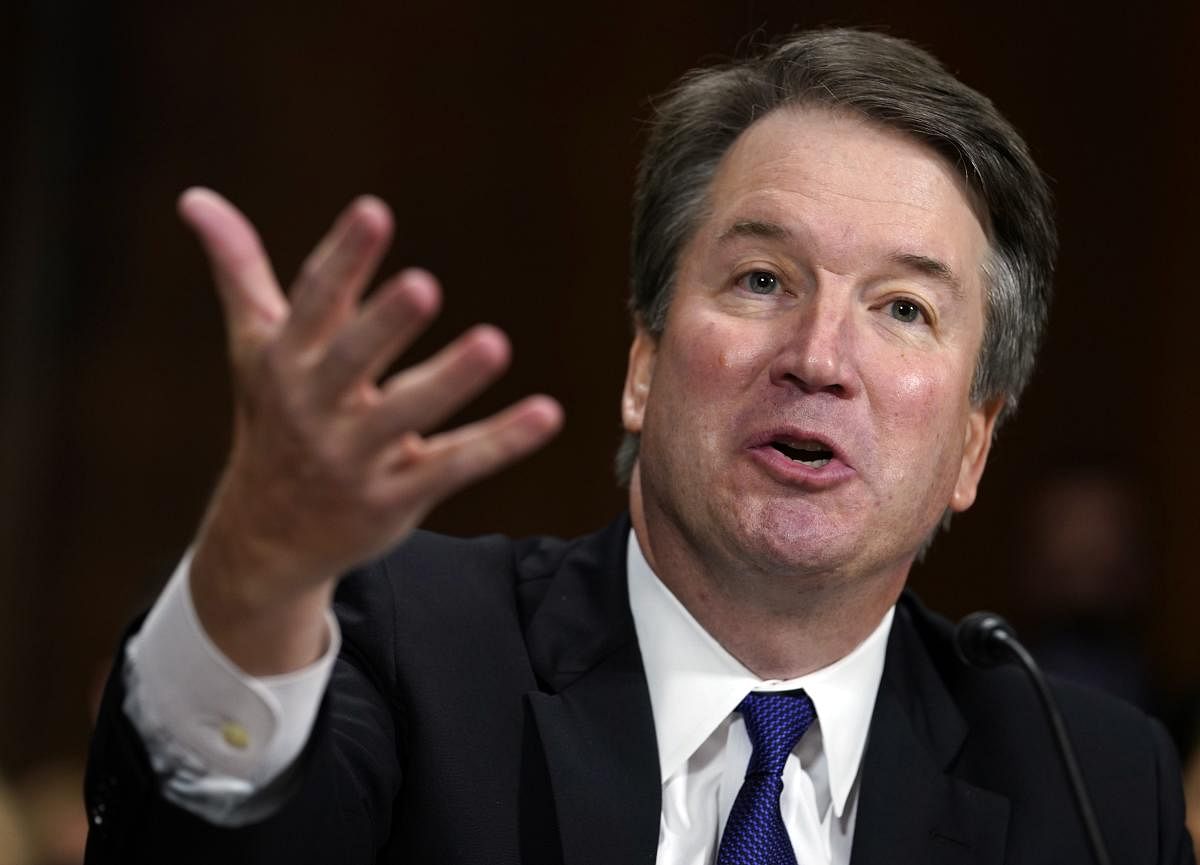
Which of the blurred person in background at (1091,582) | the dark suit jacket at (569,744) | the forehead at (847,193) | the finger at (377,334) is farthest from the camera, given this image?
the blurred person in background at (1091,582)

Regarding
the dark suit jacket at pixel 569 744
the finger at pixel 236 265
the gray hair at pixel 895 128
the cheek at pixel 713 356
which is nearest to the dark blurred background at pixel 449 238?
the gray hair at pixel 895 128

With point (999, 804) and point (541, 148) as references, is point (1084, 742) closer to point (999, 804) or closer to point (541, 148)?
point (999, 804)

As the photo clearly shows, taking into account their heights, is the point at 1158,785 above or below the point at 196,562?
below

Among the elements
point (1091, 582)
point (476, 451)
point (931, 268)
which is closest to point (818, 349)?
point (931, 268)

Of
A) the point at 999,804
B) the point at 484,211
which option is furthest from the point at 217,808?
the point at 484,211

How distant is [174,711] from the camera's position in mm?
1301

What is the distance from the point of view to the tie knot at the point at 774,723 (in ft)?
5.94

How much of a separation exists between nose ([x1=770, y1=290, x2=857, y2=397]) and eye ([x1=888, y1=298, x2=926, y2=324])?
9 centimetres

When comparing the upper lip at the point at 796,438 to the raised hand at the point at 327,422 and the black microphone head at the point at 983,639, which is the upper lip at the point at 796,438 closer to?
the black microphone head at the point at 983,639

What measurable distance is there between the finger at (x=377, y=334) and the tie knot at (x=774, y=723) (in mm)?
856

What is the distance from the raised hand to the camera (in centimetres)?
112

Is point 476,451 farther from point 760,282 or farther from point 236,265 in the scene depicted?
point 760,282

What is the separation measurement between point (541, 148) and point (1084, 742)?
9.82 feet

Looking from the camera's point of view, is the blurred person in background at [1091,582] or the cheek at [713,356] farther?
the blurred person in background at [1091,582]
